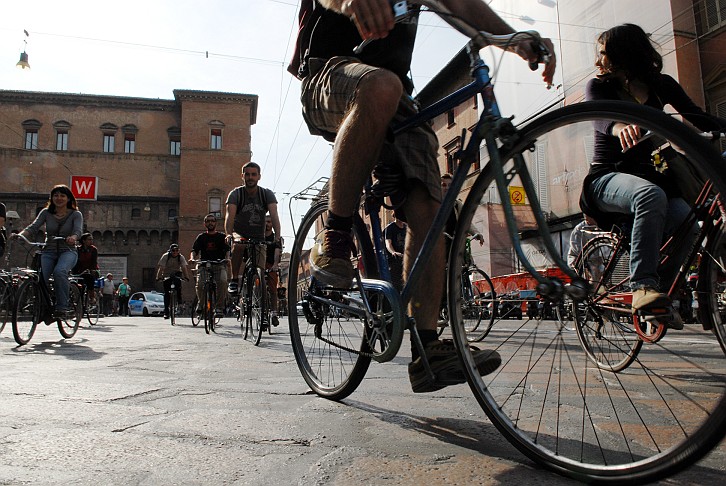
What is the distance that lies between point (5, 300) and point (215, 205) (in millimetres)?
42515

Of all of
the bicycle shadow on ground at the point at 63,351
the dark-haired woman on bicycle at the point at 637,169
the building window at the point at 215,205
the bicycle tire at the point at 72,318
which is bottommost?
the bicycle shadow on ground at the point at 63,351

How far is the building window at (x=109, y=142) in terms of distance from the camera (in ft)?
155

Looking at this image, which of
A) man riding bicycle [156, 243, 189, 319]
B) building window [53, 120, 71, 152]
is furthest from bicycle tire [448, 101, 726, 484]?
building window [53, 120, 71, 152]

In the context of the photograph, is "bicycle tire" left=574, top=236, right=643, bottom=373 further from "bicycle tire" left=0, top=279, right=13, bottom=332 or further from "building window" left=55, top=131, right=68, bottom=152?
"building window" left=55, top=131, right=68, bottom=152

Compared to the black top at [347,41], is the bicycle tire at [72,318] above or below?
below

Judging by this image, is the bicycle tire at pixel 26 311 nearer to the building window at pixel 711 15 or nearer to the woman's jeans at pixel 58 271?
the woman's jeans at pixel 58 271

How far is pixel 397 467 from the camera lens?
1312 mm

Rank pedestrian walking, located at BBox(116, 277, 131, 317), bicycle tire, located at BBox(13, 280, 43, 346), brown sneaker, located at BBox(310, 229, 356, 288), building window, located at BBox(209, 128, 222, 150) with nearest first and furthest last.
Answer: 1. brown sneaker, located at BBox(310, 229, 356, 288)
2. bicycle tire, located at BBox(13, 280, 43, 346)
3. pedestrian walking, located at BBox(116, 277, 131, 317)
4. building window, located at BBox(209, 128, 222, 150)

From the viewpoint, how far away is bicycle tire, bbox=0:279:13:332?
16.7ft

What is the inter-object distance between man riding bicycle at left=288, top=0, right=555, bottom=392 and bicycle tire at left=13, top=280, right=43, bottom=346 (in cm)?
397

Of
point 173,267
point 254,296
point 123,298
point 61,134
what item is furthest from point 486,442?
point 61,134

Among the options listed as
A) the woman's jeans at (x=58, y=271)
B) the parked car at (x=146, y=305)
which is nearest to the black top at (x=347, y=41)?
the woman's jeans at (x=58, y=271)

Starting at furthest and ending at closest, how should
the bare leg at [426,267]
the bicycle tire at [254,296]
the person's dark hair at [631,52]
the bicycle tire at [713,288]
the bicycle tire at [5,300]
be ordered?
the bicycle tire at [254,296]
the bicycle tire at [5,300]
the person's dark hair at [631,52]
the bare leg at [426,267]
the bicycle tire at [713,288]

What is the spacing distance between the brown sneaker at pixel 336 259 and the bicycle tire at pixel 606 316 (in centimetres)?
78
